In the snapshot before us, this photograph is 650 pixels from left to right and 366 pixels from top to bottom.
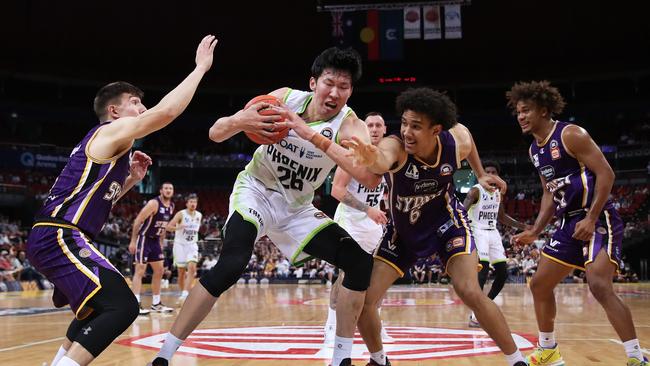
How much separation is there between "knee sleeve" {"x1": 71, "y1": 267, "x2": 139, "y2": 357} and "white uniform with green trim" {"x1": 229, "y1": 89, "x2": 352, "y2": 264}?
1117 mm

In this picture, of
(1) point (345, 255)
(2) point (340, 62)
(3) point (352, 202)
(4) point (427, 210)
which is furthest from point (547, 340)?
(2) point (340, 62)

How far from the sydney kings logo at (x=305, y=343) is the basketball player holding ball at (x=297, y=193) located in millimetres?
1370

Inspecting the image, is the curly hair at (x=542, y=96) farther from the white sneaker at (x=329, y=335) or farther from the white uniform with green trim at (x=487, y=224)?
the white uniform with green trim at (x=487, y=224)

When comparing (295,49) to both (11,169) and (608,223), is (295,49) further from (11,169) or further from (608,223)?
(608,223)

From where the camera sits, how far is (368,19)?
77.7 feet

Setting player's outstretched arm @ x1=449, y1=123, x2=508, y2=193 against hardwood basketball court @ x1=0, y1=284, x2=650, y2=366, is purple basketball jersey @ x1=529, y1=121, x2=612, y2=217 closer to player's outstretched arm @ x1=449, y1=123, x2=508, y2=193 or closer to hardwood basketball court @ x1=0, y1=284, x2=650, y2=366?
player's outstretched arm @ x1=449, y1=123, x2=508, y2=193

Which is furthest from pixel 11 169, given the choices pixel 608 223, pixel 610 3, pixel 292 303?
pixel 608 223

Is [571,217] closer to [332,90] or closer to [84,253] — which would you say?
[332,90]

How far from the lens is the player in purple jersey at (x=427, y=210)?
4137mm

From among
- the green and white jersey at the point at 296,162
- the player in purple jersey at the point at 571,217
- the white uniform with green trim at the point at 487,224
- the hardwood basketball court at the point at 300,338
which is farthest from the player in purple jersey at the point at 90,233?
the white uniform with green trim at the point at 487,224

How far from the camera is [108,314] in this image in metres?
3.29

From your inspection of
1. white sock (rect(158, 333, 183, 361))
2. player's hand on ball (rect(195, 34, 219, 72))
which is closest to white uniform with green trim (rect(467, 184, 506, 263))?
player's hand on ball (rect(195, 34, 219, 72))

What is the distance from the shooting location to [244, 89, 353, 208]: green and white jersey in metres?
4.38

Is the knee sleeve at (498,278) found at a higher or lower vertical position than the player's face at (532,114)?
lower
